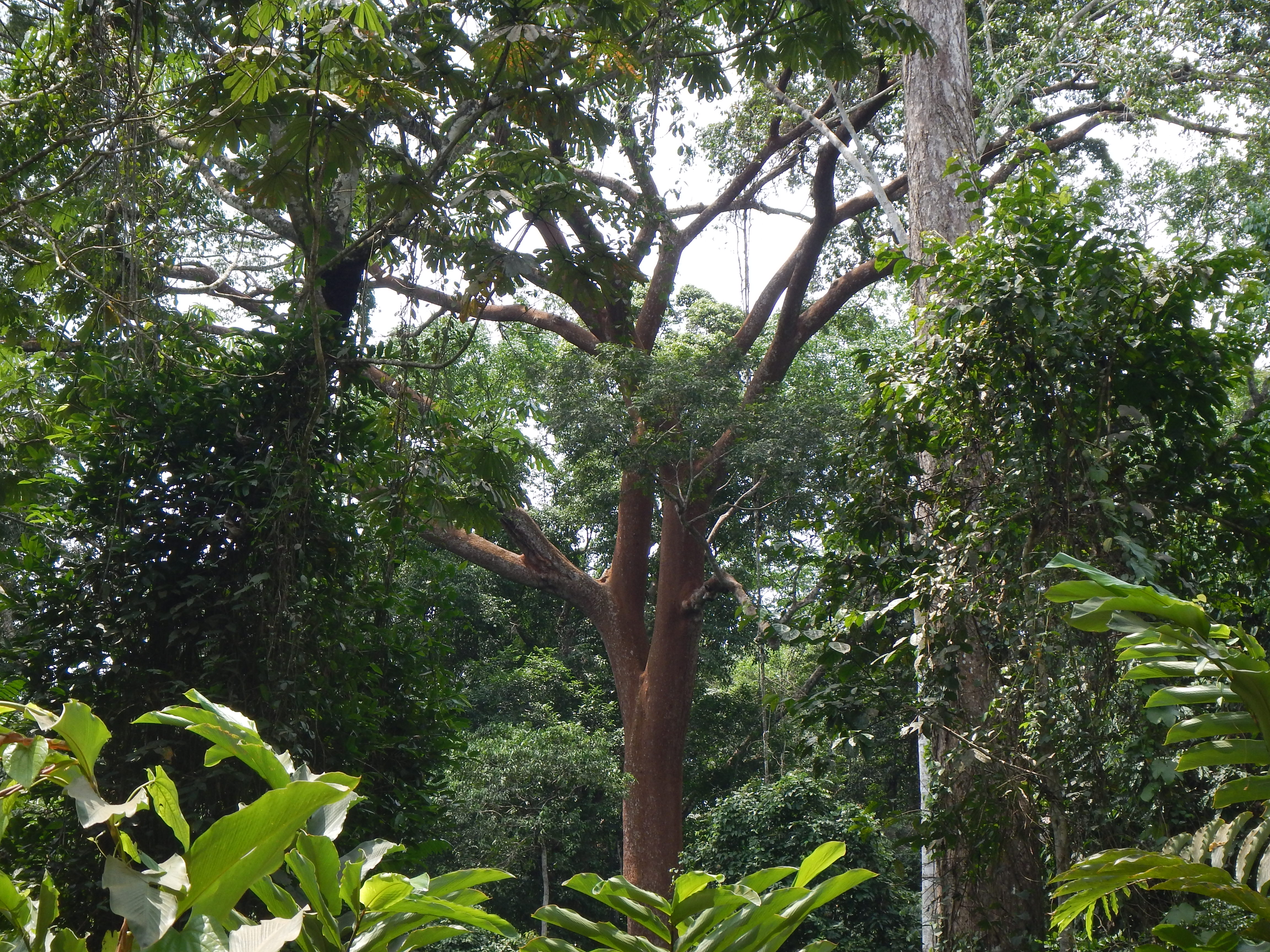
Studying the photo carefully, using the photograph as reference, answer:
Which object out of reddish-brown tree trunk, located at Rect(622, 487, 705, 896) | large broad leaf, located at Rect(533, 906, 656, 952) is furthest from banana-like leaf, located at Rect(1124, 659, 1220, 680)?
reddish-brown tree trunk, located at Rect(622, 487, 705, 896)

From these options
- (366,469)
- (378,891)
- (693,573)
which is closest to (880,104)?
(693,573)

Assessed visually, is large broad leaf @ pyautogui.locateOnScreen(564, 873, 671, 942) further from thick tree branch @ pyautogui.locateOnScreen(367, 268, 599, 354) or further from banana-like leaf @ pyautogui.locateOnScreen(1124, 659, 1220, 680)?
thick tree branch @ pyautogui.locateOnScreen(367, 268, 599, 354)

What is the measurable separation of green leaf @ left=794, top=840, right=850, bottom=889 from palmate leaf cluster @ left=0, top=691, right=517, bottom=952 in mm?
355

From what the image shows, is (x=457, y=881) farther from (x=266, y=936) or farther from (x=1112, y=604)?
(x=1112, y=604)

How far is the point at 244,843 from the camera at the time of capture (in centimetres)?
88

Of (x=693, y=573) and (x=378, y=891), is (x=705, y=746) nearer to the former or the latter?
(x=693, y=573)

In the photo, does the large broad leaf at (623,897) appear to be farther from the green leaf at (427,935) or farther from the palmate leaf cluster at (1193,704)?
the palmate leaf cluster at (1193,704)

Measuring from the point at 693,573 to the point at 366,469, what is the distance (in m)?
6.92

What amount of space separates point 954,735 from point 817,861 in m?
1.43

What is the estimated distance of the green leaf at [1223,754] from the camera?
1.33m

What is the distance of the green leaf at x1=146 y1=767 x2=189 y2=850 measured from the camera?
95cm

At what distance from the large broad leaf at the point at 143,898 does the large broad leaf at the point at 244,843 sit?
24 mm

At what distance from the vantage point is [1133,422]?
8.29 ft

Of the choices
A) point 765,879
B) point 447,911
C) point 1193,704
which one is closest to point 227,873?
point 447,911
